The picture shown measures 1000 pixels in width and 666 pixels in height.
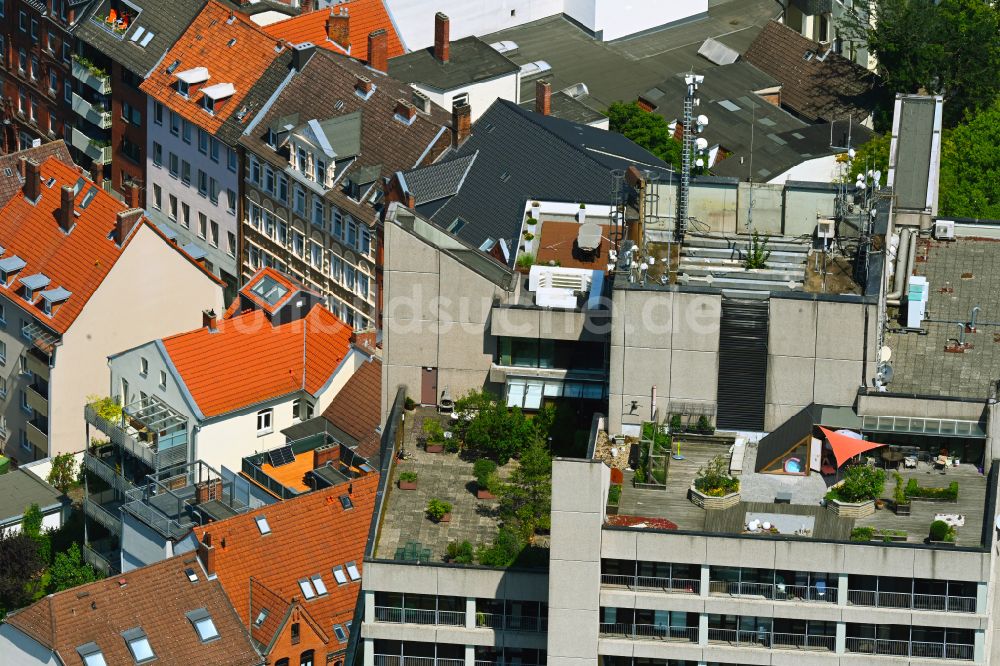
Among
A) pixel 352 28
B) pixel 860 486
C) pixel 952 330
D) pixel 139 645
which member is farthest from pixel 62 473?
pixel 860 486

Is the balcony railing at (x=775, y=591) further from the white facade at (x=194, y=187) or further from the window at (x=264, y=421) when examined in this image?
the white facade at (x=194, y=187)

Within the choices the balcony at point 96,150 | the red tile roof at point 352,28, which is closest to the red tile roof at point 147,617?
the red tile roof at point 352,28

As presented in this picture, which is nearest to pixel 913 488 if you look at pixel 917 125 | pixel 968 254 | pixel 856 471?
pixel 856 471

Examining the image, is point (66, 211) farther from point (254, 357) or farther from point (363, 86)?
point (363, 86)

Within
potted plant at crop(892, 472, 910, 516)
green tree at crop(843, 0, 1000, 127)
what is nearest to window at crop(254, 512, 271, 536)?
potted plant at crop(892, 472, 910, 516)

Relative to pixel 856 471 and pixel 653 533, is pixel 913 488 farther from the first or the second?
pixel 653 533

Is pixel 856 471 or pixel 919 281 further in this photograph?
pixel 919 281
